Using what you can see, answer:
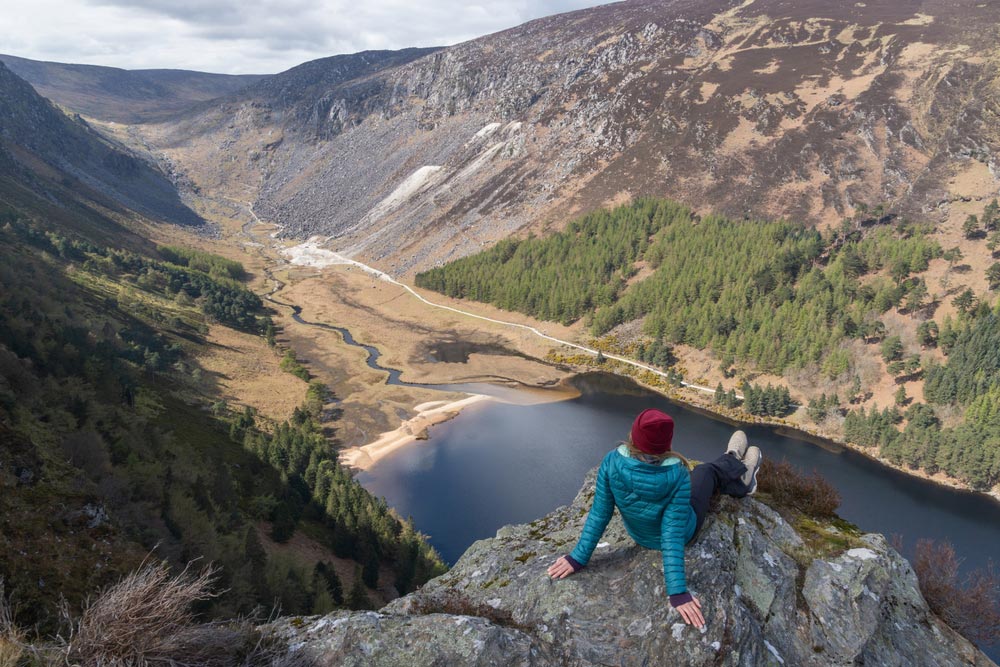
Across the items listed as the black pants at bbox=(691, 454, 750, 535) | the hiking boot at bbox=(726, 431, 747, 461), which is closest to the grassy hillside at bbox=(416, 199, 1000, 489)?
the hiking boot at bbox=(726, 431, 747, 461)

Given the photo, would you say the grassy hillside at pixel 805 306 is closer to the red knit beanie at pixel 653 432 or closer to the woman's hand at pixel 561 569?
the woman's hand at pixel 561 569

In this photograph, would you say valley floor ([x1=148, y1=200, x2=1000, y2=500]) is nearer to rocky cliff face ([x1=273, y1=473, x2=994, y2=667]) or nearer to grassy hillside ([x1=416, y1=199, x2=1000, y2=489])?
grassy hillside ([x1=416, y1=199, x2=1000, y2=489])

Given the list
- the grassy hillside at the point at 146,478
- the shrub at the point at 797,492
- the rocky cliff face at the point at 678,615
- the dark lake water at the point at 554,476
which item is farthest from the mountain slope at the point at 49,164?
the shrub at the point at 797,492

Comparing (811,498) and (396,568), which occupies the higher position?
(811,498)

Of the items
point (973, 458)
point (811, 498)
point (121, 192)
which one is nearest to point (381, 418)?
point (811, 498)

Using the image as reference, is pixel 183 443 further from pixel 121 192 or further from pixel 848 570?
pixel 121 192

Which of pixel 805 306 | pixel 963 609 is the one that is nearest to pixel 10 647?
pixel 963 609
